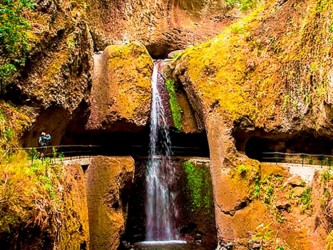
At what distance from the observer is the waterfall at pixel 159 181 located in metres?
20.0

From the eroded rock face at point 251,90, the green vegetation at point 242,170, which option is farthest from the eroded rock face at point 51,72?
the green vegetation at point 242,170

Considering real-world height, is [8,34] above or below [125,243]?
above

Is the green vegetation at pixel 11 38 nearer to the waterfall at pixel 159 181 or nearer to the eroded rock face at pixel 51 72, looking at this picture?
the eroded rock face at pixel 51 72

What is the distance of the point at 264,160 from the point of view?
66.4 feet

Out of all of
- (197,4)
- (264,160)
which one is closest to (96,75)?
(264,160)

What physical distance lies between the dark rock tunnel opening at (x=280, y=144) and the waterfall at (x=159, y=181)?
4050 millimetres

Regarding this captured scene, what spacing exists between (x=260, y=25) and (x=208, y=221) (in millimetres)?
9422

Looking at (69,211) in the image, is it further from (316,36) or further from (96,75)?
(316,36)

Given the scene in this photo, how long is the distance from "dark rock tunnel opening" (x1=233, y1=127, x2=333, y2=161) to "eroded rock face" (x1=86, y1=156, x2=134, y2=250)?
17.2ft

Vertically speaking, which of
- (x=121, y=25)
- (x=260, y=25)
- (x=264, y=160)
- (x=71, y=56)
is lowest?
(x=264, y=160)

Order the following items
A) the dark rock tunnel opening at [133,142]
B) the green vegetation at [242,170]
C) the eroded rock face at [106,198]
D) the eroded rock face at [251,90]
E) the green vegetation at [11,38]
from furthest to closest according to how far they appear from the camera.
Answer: the dark rock tunnel opening at [133,142] < the green vegetation at [242,170] < the eroded rock face at [251,90] < the eroded rock face at [106,198] < the green vegetation at [11,38]

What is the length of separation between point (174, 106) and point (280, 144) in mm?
5679

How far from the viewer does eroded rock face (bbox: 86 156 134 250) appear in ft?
52.8

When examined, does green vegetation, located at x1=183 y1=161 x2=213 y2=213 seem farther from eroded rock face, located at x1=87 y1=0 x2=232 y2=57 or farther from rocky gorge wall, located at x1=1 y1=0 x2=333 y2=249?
eroded rock face, located at x1=87 y1=0 x2=232 y2=57
